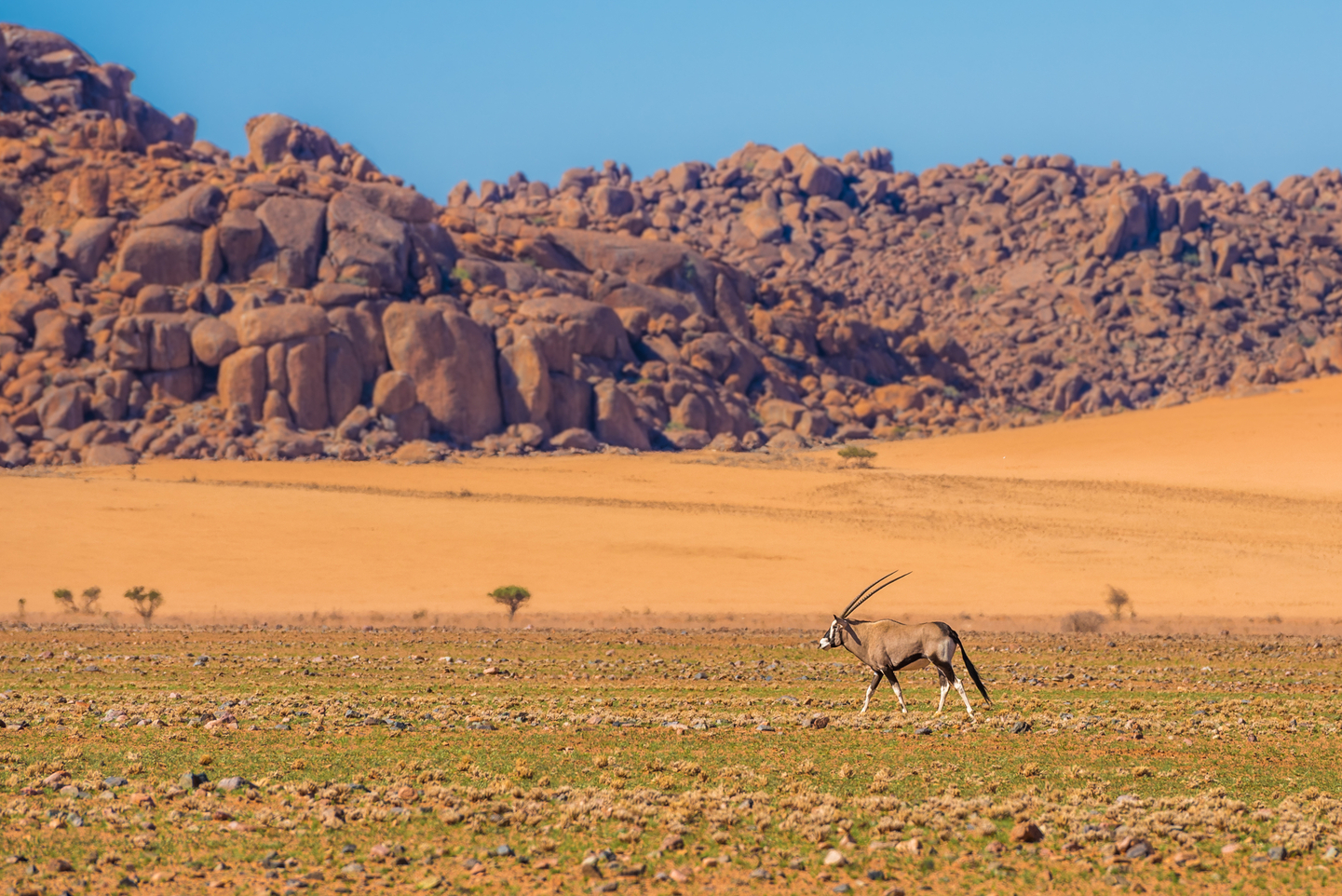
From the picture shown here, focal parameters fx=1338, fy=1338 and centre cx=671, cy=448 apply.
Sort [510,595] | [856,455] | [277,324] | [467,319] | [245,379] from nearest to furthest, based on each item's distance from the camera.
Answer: [510,595]
[245,379]
[277,324]
[856,455]
[467,319]

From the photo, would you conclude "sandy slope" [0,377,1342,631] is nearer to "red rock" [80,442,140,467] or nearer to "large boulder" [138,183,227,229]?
"red rock" [80,442,140,467]

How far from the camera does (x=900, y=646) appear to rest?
17141mm

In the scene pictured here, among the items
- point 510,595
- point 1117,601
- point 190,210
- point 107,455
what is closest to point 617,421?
point 190,210

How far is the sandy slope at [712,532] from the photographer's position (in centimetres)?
4400

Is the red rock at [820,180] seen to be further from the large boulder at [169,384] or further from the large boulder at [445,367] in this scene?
the large boulder at [169,384]

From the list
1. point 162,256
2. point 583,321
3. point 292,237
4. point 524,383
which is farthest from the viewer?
point 583,321

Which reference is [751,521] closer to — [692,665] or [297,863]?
[692,665]

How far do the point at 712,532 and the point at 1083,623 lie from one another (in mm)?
24971

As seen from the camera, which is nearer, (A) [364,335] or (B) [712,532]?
(B) [712,532]

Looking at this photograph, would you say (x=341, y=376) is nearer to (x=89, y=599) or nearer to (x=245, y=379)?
(x=245, y=379)

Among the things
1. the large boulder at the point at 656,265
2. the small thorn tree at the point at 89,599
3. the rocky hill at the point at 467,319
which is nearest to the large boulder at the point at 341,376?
the rocky hill at the point at 467,319

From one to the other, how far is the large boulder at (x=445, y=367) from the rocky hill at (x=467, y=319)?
170 millimetres

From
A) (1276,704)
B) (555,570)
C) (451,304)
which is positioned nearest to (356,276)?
(451,304)

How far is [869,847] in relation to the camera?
35.1 ft
